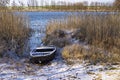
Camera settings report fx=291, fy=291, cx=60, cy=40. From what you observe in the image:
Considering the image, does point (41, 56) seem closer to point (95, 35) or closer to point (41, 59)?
point (41, 59)

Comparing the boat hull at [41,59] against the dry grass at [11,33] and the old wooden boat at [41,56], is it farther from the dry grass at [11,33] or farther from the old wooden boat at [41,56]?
the dry grass at [11,33]

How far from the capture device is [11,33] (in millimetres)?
12570

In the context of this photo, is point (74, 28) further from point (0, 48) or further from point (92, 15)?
point (0, 48)

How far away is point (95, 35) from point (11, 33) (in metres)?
3.63

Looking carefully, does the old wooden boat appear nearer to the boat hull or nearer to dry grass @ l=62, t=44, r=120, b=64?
the boat hull

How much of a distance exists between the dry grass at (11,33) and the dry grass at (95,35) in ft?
4.38

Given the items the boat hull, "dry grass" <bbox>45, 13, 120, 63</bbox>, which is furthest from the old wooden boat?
"dry grass" <bbox>45, 13, 120, 63</bbox>

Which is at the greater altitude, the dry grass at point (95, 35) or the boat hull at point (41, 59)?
the dry grass at point (95, 35)

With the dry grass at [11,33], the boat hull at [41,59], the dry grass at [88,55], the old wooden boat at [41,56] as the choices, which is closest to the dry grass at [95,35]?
the dry grass at [88,55]

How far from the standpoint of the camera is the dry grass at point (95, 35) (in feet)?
33.1

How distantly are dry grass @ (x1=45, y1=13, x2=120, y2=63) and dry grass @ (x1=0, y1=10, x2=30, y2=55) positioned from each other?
1334 mm

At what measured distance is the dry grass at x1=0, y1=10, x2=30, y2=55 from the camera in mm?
11672

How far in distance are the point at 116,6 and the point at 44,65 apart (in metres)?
5.22

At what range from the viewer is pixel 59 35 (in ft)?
43.2
